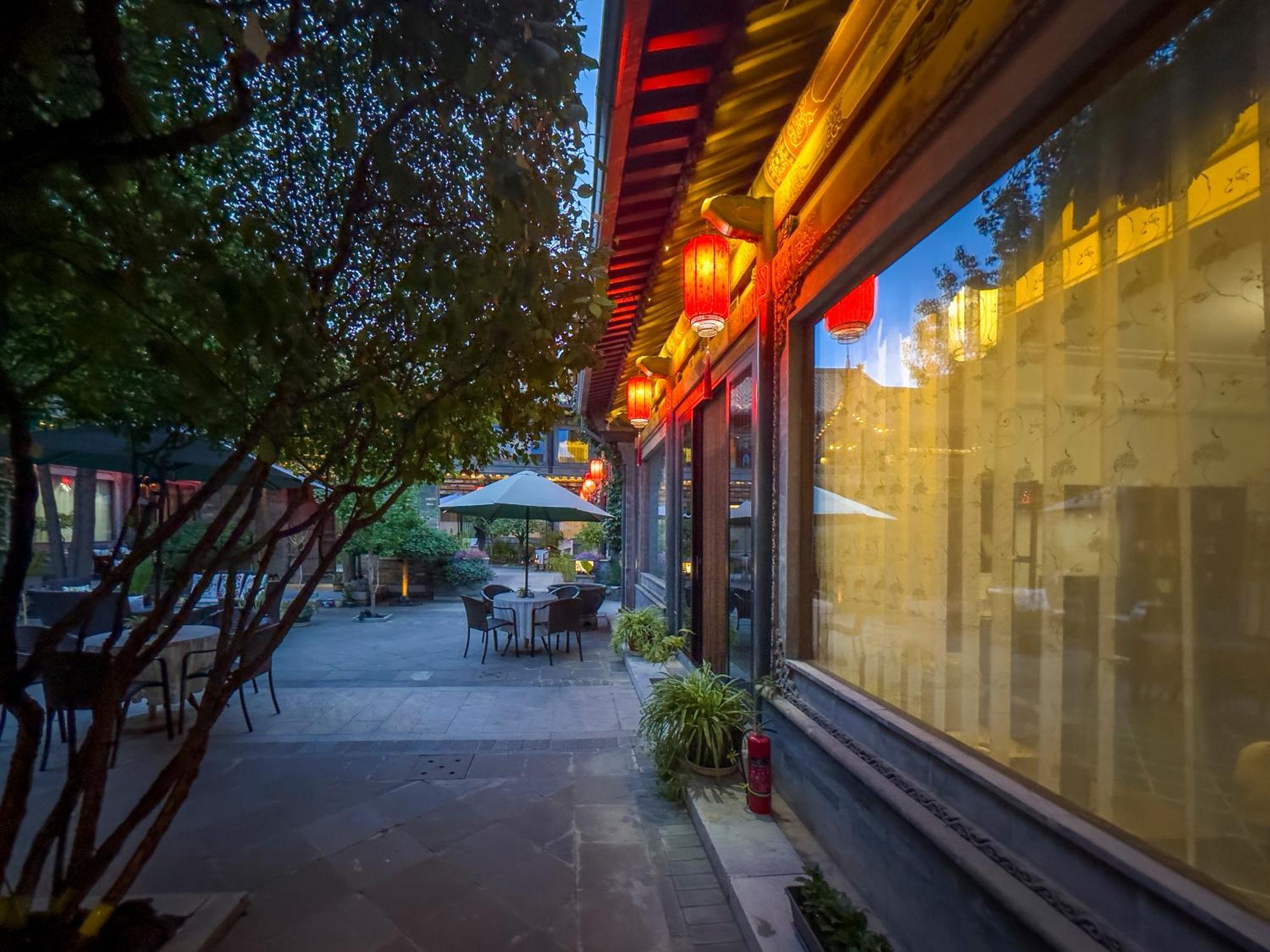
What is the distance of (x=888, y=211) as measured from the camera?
8.87 feet

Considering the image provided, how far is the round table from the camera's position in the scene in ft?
27.5

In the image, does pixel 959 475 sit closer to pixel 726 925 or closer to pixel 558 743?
pixel 726 925

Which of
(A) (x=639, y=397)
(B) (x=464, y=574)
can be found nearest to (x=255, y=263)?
(A) (x=639, y=397)

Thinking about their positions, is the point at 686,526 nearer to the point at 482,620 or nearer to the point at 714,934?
the point at 482,620

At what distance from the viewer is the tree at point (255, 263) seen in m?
1.40

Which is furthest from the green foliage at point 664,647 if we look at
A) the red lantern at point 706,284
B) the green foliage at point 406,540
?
the green foliage at point 406,540

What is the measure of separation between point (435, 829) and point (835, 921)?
92.6 inches

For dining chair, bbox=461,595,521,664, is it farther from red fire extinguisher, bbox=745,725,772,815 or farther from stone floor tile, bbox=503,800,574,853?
red fire extinguisher, bbox=745,725,772,815

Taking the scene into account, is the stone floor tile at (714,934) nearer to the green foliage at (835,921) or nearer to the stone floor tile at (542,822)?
the green foliage at (835,921)

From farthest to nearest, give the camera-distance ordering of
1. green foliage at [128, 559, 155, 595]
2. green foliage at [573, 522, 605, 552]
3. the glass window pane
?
green foliage at [573, 522, 605, 552] → the glass window pane → green foliage at [128, 559, 155, 595]

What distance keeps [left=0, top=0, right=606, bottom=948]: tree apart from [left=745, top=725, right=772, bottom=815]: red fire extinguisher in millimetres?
2255

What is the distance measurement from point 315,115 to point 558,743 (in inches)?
178

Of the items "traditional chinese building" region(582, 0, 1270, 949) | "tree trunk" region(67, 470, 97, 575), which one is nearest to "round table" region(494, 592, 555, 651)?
"traditional chinese building" region(582, 0, 1270, 949)

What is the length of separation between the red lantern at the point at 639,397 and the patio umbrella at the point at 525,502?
1.51m
